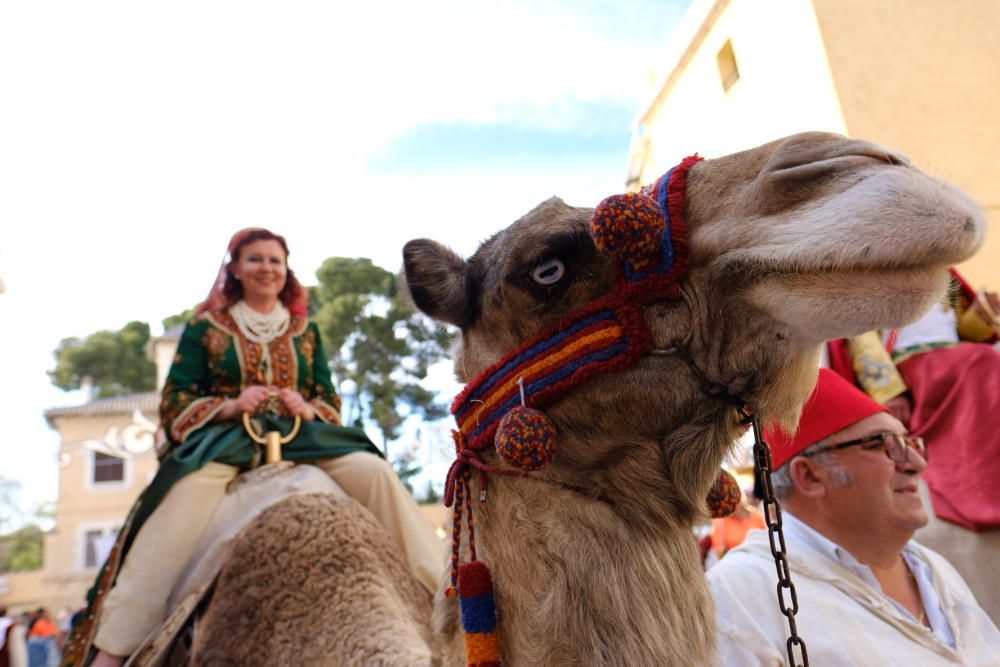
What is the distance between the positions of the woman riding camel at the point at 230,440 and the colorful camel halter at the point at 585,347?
172 cm

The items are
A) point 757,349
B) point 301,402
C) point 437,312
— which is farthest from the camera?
point 301,402

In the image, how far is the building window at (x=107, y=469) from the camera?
113 ft

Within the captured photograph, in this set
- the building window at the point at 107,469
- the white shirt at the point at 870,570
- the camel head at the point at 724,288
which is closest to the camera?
the camel head at the point at 724,288

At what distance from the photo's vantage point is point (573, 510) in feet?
5.98

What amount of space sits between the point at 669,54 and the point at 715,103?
6.98ft

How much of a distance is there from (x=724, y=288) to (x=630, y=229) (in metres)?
0.26

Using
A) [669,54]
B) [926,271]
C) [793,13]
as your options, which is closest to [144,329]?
[669,54]

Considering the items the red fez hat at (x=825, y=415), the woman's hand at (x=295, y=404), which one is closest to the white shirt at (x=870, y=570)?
the red fez hat at (x=825, y=415)

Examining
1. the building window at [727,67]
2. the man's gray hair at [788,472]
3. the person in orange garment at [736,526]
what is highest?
the building window at [727,67]

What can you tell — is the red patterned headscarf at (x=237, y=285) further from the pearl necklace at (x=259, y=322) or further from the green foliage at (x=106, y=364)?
the green foliage at (x=106, y=364)

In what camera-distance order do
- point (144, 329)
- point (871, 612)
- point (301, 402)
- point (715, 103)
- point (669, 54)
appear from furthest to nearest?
1. point (144, 329)
2. point (669, 54)
3. point (715, 103)
4. point (301, 402)
5. point (871, 612)

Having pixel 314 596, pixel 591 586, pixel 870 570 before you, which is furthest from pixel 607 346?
pixel 870 570

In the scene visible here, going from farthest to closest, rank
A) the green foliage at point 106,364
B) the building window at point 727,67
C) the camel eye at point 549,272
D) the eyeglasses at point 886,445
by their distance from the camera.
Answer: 1. the green foliage at point 106,364
2. the building window at point 727,67
3. the eyeglasses at point 886,445
4. the camel eye at point 549,272

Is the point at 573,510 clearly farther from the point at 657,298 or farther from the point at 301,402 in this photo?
the point at 301,402
